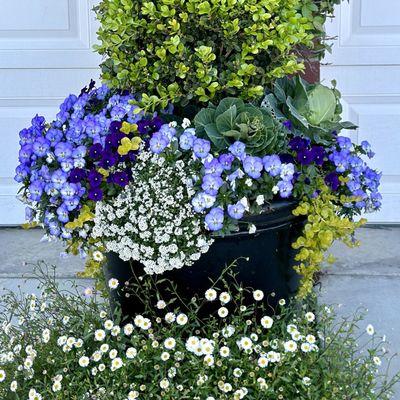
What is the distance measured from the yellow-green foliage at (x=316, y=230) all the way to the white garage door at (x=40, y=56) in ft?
6.64

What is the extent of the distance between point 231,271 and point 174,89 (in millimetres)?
640

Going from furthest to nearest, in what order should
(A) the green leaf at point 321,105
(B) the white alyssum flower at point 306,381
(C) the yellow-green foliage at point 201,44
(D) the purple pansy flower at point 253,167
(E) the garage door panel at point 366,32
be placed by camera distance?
(E) the garage door panel at point 366,32
(A) the green leaf at point 321,105
(C) the yellow-green foliage at point 201,44
(D) the purple pansy flower at point 253,167
(B) the white alyssum flower at point 306,381

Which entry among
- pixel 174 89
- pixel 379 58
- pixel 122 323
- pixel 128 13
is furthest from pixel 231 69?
pixel 379 58

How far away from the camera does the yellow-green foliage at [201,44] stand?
7.61 feet

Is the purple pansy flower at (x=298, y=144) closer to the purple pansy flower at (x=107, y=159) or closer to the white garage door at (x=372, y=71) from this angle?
the purple pansy flower at (x=107, y=159)

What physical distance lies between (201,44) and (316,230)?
0.73 metres

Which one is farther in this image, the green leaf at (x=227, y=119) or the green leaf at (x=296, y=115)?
the green leaf at (x=296, y=115)

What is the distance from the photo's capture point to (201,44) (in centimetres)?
238

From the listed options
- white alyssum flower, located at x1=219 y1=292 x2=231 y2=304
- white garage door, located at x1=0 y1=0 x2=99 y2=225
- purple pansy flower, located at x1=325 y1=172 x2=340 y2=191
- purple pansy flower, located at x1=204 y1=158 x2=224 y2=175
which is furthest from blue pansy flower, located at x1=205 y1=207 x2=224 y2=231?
white garage door, located at x1=0 y1=0 x2=99 y2=225

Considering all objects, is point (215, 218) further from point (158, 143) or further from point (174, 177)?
point (158, 143)

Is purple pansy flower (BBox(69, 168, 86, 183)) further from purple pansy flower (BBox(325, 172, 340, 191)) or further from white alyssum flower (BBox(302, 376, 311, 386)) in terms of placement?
white alyssum flower (BBox(302, 376, 311, 386))

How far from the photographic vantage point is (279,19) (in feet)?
7.95

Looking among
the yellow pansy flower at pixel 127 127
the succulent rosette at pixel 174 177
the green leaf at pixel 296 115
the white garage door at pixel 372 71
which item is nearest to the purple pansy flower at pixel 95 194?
the succulent rosette at pixel 174 177

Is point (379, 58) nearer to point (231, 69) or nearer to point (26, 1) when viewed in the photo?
point (231, 69)
